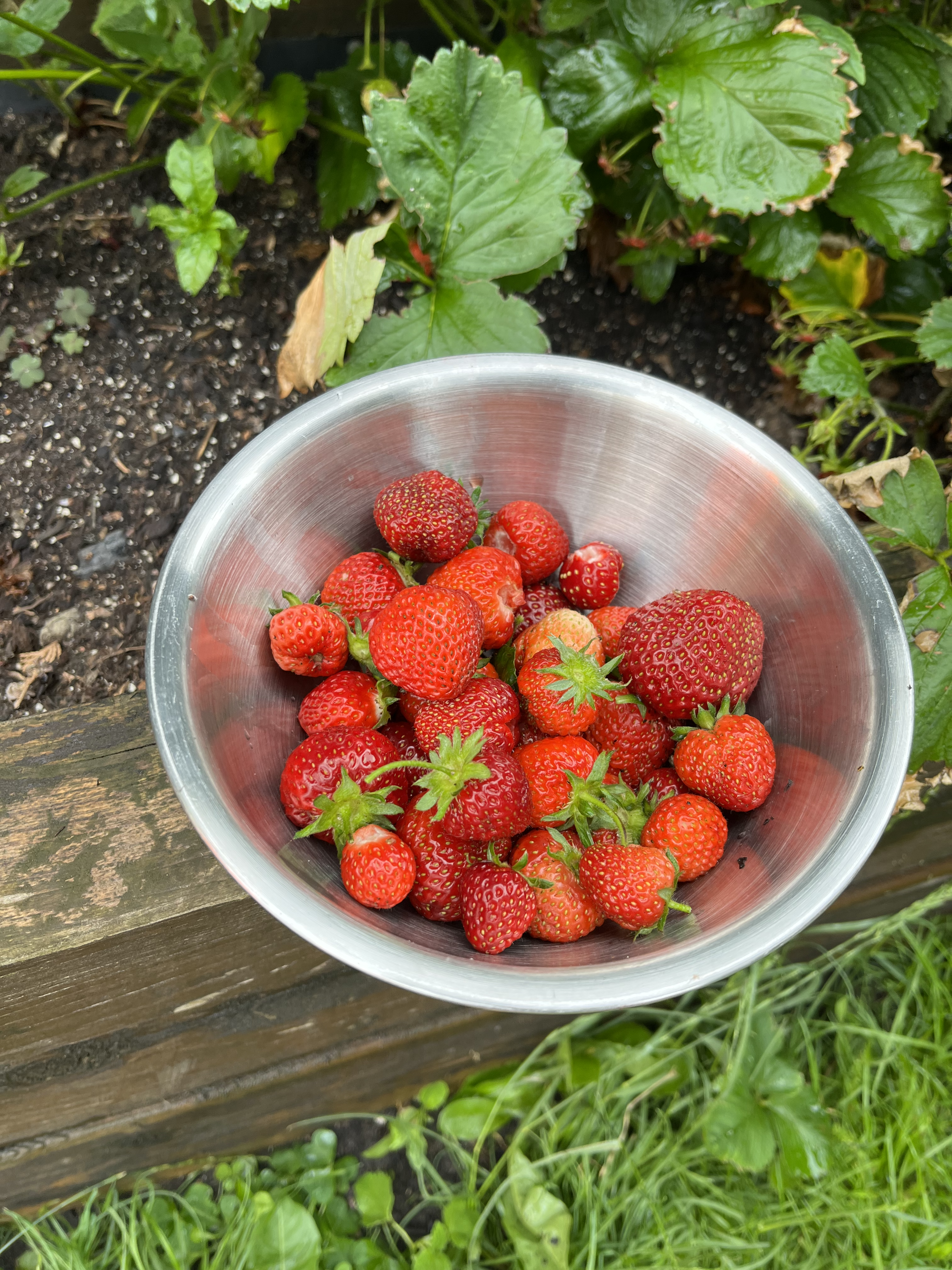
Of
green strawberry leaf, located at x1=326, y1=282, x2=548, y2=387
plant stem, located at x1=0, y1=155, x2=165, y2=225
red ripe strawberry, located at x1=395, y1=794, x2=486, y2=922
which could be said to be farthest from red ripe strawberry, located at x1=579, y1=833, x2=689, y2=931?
plant stem, located at x1=0, y1=155, x2=165, y2=225

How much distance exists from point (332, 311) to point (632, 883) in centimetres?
74

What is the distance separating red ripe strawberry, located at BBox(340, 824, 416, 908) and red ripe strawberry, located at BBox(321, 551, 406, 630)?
0.73 feet

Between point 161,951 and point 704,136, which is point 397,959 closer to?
point 161,951

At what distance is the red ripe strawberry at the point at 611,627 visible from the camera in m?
0.93

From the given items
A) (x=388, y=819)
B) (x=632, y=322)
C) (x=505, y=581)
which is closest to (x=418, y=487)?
(x=505, y=581)

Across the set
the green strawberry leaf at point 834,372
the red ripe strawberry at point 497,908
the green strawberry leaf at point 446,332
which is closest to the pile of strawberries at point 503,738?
the red ripe strawberry at point 497,908

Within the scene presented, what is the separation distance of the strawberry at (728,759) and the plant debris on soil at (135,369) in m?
0.67

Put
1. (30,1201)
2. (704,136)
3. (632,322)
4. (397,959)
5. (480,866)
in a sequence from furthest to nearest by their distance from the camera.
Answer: (632,322), (30,1201), (704,136), (480,866), (397,959)

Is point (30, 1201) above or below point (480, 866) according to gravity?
below

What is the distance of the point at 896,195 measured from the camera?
3.97 ft

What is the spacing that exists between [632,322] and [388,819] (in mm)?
1039

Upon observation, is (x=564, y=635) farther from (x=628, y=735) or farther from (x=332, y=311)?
(x=332, y=311)

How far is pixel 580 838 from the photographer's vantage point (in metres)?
0.82

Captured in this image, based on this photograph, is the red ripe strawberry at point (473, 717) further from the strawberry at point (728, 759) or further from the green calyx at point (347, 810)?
the strawberry at point (728, 759)
